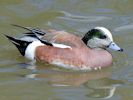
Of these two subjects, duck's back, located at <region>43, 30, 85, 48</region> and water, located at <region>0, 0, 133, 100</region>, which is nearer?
water, located at <region>0, 0, 133, 100</region>

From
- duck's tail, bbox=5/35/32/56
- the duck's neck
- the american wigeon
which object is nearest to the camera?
the american wigeon

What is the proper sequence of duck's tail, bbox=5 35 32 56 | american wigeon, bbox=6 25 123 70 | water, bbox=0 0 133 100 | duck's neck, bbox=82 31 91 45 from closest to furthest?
water, bbox=0 0 133 100 → american wigeon, bbox=6 25 123 70 → duck's neck, bbox=82 31 91 45 → duck's tail, bbox=5 35 32 56

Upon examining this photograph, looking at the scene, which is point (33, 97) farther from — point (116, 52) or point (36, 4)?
point (36, 4)

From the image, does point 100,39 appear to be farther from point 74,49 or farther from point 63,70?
point 63,70

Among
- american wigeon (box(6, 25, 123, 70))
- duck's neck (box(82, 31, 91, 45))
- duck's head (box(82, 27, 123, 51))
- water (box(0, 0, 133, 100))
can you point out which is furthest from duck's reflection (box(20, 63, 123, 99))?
duck's neck (box(82, 31, 91, 45))

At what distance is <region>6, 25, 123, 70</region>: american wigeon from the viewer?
25.7 feet

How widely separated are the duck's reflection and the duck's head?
0.31 metres

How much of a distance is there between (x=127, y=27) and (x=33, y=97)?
9.43 feet

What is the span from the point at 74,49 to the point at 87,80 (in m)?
0.58

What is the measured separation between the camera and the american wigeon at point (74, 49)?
7.84 m

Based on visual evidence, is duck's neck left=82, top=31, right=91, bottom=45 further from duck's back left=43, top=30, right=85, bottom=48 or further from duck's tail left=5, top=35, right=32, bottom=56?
duck's tail left=5, top=35, right=32, bottom=56

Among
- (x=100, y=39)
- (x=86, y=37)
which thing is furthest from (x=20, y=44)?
(x=100, y=39)

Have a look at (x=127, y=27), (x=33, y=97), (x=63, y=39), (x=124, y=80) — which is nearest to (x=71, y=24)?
(x=127, y=27)

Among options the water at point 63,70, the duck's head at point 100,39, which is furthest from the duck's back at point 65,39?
the water at point 63,70
